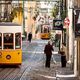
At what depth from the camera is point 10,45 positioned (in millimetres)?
33156

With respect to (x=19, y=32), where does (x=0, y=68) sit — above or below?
below

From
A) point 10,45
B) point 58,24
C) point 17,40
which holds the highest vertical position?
point 58,24

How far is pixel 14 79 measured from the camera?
83.7 ft

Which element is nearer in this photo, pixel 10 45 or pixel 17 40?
pixel 10 45

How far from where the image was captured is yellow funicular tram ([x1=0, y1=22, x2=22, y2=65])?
33031 millimetres

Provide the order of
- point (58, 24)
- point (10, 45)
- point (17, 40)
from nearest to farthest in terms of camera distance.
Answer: point (10, 45) < point (17, 40) < point (58, 24)

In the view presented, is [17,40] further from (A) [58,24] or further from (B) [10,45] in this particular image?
(A) [58,24]

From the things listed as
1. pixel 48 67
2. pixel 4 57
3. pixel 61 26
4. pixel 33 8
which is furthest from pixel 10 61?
pixel 33 8

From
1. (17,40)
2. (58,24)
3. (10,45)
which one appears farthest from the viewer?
(58,24)

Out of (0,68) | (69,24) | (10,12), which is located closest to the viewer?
(0,68)

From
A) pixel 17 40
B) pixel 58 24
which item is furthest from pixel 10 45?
pixel 58 24

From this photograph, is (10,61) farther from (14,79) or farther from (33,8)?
(33,8)

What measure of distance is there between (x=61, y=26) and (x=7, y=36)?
33.5ft

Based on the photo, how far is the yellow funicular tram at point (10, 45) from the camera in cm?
3303
